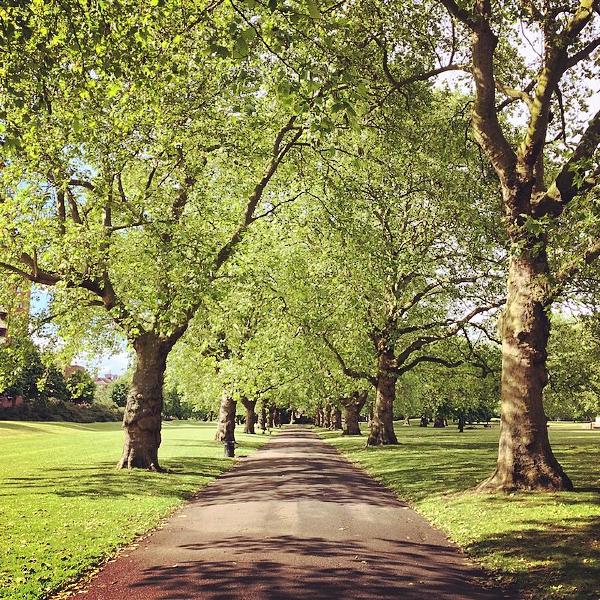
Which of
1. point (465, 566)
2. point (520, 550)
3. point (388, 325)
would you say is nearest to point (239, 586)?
point (465, 566)

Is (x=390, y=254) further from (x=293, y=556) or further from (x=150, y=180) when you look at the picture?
(x=293, y=556)

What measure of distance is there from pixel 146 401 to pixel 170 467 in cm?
367

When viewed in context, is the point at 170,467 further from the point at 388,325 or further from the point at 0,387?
the point at 388,325

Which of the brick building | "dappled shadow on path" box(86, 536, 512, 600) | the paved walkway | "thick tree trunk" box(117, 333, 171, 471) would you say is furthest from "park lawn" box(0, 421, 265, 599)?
the brick building

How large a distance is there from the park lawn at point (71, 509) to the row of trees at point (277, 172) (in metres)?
2.81

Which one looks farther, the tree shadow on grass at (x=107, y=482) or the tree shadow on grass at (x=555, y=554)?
the tree shadow on grass at (x=107, y=482)

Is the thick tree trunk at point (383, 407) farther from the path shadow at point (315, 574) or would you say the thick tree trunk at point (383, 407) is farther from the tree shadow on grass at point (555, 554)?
the path shadow at point (315, 574)

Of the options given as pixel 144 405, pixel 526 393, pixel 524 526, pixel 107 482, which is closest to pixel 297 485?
pixel 107 482

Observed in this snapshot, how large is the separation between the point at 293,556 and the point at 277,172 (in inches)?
678

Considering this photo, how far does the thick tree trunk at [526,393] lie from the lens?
567 inches

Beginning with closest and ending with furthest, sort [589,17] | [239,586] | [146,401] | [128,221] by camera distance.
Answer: [239,586] < [589,17] < [128,221] < [146,401]

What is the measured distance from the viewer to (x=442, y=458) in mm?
27359

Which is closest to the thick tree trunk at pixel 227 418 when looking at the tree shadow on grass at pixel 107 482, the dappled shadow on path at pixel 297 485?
the dappled shadow on path at pixel 297 485

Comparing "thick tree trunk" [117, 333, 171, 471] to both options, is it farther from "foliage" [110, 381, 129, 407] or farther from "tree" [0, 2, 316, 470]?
"foliage" [110, 381, 129, 407]
